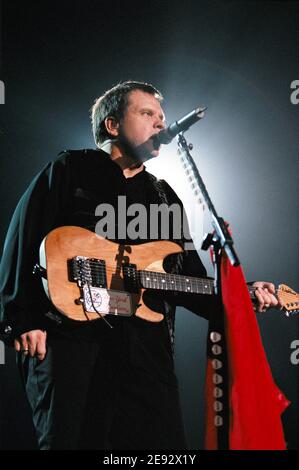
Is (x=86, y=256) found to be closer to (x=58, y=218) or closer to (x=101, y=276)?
(x=101, y=276)

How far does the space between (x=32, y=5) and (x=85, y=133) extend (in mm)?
897

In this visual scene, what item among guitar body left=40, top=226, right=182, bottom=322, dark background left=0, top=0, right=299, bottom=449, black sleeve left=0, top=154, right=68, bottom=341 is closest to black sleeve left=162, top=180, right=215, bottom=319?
guitar body left=40, top=226, right=182, bottom=322

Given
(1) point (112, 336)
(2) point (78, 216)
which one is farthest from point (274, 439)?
(2) point (78, 216)

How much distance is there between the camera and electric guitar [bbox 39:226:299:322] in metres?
1.60

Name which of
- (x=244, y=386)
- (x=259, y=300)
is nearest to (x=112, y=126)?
(x=259, y=300)

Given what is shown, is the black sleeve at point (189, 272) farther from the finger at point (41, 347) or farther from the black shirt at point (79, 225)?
the finger at point (41, 347)

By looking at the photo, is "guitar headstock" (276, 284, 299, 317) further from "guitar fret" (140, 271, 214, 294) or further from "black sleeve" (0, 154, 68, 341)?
"black sleeve" (0, 154, 68, 341)

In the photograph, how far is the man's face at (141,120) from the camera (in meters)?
2.15

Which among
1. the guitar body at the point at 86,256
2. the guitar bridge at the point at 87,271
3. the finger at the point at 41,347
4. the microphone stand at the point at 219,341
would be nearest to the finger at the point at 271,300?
the guitar body at the point at 86,256

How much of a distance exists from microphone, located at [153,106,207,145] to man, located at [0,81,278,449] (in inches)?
12.0

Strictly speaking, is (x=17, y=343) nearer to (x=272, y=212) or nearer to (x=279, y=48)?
(x=272, y=212)

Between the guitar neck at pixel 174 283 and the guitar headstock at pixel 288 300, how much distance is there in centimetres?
44

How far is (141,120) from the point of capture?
2.22 metres

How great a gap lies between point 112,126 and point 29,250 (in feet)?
3.04
